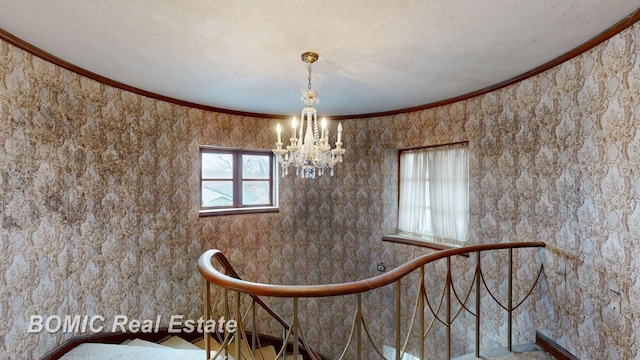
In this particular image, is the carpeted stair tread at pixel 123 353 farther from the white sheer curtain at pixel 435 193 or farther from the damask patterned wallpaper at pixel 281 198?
the white sheer curtain at pixel 435 193

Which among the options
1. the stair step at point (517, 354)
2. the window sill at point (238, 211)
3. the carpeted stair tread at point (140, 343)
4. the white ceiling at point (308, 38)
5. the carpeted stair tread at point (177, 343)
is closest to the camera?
the white ceiling at point (308, 38)

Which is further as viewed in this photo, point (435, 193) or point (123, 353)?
point (435, 193)

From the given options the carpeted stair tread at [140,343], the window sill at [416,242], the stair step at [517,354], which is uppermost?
the window sill at [416,242]

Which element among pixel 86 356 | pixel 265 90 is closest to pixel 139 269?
pixel 86 356

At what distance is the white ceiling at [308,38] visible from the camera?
1.70 meters

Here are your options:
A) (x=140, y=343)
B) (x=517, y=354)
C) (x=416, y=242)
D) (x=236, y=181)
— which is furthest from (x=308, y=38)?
(x=140, y=343)

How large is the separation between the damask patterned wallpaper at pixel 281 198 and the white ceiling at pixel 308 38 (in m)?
0.35

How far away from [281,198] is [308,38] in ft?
9.23

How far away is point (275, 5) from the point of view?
167 centimetres

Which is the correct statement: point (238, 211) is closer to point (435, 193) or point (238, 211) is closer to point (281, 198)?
point (281, 198)

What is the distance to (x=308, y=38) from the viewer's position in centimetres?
205

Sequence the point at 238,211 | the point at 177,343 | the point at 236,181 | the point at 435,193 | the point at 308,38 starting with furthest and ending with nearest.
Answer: the point at 236,181 → the point at 238,211 → the point at 435,193 → the point at 177,343 → the point at 308,38

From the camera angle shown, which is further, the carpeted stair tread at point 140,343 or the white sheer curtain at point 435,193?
the white sheer curtain at point 435,193
